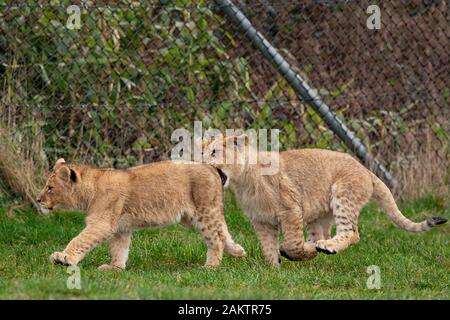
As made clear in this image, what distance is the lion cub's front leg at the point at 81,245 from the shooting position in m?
6.94

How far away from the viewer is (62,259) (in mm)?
6922

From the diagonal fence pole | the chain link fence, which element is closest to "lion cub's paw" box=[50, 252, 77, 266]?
the chain link fence

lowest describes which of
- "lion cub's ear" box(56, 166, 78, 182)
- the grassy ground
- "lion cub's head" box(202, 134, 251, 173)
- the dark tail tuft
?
the grassy ground

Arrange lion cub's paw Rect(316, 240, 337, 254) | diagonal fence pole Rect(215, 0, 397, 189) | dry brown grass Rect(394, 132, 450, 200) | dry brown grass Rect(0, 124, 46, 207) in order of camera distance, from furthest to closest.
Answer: dry brown grass Rect(394, 132, 450, 200) < diagonal fence pole Rect(215, 0, 397, 189) < dry brown grass Rect(0, 124, 46, 207) < lion cub's paw Rect(316, 240, 337, 254)

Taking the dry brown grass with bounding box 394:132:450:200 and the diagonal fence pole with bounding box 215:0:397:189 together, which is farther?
the dry brown grass with bounding box 394:132:450:200

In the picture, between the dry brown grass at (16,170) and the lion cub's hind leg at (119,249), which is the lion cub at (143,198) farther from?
the dry brown grass at (16,170)

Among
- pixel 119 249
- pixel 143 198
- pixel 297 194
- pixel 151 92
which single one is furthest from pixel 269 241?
pixel 151 92

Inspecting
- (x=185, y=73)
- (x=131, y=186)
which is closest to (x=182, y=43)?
(x=185, y=73)

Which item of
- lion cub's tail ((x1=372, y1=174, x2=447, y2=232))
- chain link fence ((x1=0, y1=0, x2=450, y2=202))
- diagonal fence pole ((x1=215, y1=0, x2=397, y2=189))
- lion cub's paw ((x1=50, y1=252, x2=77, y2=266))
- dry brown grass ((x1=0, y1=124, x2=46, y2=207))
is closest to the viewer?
lion cub's paw ((x1=50, y1=252, x2=77, y2=266))

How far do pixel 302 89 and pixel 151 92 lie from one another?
1581 mm

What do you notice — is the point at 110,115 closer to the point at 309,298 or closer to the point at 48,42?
the point at 48,42

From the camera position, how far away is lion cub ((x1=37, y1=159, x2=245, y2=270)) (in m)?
7.32

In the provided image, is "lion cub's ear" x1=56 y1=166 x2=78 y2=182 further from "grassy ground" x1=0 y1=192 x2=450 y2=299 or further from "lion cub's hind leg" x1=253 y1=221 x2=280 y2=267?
"lion cub's hind leg" x1=253 y1=221 x2=280 y2=267

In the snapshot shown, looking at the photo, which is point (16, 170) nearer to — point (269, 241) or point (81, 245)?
point (81, 245)
